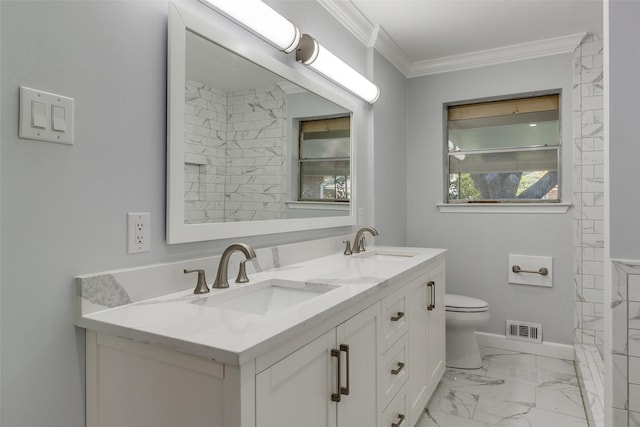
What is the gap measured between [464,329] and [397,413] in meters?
1.21

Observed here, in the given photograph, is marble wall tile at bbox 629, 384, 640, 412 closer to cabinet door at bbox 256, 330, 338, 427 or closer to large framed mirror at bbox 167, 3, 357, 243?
cabinet door at bbox 256, 330, 338, 427

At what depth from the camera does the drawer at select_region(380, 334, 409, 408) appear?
1.47m

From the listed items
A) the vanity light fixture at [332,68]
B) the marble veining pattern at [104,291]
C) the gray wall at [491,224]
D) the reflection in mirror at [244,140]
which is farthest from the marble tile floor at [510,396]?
the vanity light fixture at [332,68]

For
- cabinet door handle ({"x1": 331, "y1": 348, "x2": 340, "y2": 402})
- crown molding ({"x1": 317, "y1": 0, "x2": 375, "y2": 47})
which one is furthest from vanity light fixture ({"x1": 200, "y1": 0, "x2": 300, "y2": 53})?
cabinet door handle ({"x1": 331, "y1": 348, "x2": 340, "y2": 402})

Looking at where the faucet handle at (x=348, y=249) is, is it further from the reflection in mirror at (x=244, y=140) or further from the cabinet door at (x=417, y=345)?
the cabinet door at (x=417, y=345)

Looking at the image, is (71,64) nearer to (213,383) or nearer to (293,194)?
(213,383)

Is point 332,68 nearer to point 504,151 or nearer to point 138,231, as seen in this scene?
point 138,231

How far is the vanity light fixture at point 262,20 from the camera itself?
1.40m

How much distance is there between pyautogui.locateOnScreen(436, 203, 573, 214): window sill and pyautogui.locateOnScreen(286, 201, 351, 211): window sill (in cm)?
123

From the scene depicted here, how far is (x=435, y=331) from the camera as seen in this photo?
2199 mm

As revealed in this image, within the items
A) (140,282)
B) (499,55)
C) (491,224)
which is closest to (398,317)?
(140,282)

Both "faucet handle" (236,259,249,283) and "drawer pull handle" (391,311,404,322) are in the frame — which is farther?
"drawer pull handle" (391,311,404,322)

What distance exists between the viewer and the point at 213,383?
793 millimetres

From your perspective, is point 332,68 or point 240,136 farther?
point 332,68
